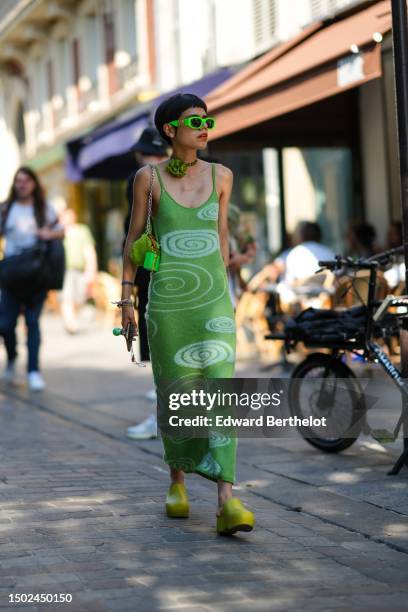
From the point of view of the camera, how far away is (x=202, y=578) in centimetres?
454

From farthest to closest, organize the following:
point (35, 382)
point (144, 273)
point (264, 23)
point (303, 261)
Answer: point (264, 23) < point (303, 261) < point (35, 382) < point (144, 273)

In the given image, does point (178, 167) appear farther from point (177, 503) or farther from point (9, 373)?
point (9, 373)

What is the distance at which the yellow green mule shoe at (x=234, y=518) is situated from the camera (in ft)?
16.8

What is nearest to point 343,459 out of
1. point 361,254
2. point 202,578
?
point 202,578

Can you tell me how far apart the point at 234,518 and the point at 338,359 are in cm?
221

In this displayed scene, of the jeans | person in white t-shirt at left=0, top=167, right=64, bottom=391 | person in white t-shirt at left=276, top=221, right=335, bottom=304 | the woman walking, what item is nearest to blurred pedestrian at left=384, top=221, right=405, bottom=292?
person in white t-shirt at left=276, top=221, right=335, bottom=304

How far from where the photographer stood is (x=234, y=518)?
A: 16.8 feet

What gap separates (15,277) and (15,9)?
841 inches

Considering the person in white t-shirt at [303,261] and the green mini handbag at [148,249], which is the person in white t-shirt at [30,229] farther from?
the green mini handbag at [148,249]

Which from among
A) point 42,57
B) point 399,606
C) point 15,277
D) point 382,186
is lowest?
point 399,606

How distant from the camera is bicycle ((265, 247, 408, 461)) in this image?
22.8 ft

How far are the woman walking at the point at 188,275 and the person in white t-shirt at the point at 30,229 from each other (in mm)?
5492

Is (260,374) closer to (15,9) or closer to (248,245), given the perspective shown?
(248,245)
